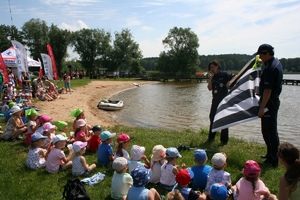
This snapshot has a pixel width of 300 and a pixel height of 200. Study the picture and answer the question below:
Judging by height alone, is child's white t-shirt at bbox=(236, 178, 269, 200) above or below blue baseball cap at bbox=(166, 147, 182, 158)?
below

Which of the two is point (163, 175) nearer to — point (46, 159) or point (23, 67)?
point (46, 159)

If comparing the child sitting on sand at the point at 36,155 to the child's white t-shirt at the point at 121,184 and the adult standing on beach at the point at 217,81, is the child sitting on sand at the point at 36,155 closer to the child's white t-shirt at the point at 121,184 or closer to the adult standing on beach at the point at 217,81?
the child's white t-shirt at the point at 121,184

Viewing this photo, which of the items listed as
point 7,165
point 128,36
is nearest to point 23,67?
point 7,165

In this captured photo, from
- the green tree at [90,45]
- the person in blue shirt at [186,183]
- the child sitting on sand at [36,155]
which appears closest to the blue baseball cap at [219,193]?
the person in blue shirt at [186,183]

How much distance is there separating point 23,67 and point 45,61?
5.71 m

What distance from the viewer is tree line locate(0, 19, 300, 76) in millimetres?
67062

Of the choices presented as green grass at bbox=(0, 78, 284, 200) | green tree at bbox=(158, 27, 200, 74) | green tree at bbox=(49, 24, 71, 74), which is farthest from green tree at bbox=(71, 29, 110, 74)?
green grass at bbox=(0, 78, 284, 200)

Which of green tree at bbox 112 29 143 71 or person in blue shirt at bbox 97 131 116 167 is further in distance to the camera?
green tree at bbox 112 29 143 71

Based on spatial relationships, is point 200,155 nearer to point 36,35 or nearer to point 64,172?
point 64,172

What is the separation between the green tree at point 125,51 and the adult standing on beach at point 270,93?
243 feet

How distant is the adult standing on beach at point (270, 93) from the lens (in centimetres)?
575

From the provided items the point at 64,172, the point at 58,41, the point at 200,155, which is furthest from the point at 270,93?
the point at 58,41

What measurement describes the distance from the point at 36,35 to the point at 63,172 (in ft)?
227

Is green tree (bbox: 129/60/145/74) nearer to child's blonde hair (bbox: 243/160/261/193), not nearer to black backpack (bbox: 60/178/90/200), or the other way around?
black backpack (bbox: 60/178/90/200)
